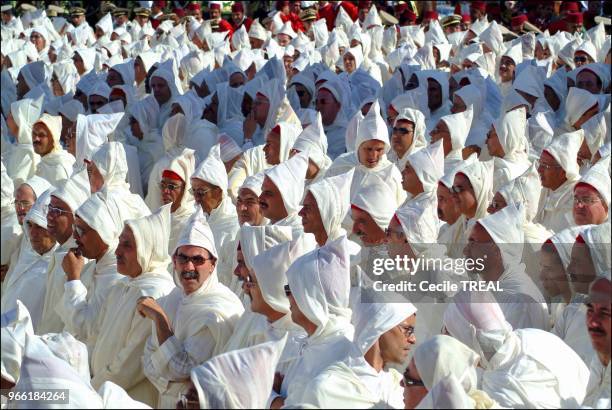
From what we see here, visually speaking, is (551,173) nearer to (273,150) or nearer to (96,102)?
(273,150)

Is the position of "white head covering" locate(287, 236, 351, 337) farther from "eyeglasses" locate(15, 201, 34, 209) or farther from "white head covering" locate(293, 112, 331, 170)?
"white head covering" locate(293, 112, 331, 170)

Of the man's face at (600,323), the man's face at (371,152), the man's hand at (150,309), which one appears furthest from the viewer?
the man's face at (371,152)

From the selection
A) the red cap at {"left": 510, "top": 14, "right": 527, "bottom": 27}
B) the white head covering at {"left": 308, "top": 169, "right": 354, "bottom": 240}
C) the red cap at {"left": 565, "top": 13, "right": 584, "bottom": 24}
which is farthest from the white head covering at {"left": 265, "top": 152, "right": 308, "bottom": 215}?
the red cap at {"left": 510, "top": 14, "right": 527, "bottom": 27}

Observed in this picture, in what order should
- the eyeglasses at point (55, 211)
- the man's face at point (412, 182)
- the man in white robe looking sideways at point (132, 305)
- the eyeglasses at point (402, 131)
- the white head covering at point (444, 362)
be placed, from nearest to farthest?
the white head covering at point (444, 362) → the man in white robe looking sideways at point (132, 305) → the eyeglasses at point (55, 211) → the man's face at point (412, 182) → the eyeglasses at point (402, 131)

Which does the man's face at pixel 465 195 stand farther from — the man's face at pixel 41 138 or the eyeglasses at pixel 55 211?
the man's face at pixel 41 138

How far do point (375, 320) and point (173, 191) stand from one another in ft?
10.6

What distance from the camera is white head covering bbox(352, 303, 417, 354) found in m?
4.64

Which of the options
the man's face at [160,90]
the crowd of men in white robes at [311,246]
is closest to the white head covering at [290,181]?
the crowd of men in white robes at [311,246]

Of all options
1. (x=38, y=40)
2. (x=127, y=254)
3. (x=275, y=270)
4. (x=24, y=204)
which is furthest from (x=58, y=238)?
(x=38, y=40)

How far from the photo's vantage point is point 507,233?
6.04 metres

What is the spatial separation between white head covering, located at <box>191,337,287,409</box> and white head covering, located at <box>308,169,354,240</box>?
2.49 metres

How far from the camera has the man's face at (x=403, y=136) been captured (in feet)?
29.1

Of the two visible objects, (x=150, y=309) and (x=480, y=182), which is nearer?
(x=150, y=309)

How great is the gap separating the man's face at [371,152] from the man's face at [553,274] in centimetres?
249
